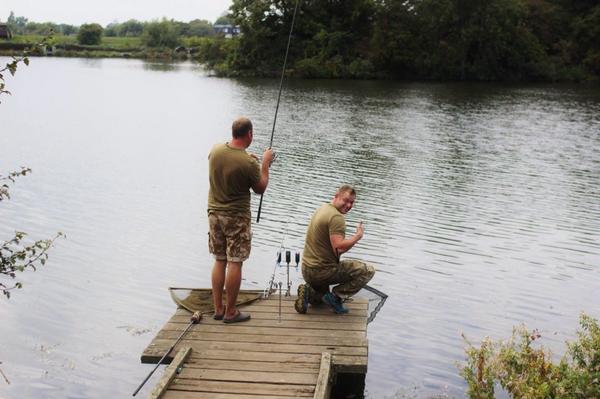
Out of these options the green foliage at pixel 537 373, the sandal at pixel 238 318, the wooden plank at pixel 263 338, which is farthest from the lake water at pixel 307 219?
the green foliage at pixel 537 373

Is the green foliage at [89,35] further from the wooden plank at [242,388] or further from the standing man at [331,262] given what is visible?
the wooden plank at [242,388]

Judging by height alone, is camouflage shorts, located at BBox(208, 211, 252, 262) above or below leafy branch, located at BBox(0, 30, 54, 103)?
below

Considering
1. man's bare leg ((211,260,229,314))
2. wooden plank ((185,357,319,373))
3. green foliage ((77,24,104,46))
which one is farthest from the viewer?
green foliage ((77,24,104,46))

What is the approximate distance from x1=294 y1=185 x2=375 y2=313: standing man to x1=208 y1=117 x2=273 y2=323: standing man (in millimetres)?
924

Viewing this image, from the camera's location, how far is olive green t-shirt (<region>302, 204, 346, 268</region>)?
853 centimetres

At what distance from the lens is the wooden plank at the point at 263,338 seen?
781 centimetres

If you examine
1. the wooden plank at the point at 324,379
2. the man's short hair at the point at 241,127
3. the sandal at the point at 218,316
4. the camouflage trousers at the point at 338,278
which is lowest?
the sandal at the point at 218,316

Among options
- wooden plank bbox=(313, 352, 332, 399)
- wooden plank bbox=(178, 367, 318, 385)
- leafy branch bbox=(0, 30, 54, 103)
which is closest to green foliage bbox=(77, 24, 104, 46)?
leafy branch bbox=(0, 30, 54, 103)

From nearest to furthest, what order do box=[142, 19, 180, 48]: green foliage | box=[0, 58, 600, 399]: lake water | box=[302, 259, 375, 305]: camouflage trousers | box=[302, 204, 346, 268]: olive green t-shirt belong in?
box=[302, 204, 346, 268]: olive green t-shirt, box=[302, 259, 375, 305]: camouflage trousers, box=[0, 58, 600, 399]: lake water, box=[142, 19, 180, 48]: green foliage

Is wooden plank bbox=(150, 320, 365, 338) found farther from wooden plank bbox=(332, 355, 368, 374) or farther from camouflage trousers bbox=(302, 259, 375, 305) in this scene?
camouflage trousers bbox=(302, 259, 375, 305)

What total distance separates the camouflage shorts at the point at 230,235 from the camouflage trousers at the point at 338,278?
42.2 inches

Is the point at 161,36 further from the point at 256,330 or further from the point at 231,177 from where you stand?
the point at 256,330

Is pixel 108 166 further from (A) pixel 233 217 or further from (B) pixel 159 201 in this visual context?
(A) pixel 233 217

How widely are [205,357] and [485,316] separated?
555cm
